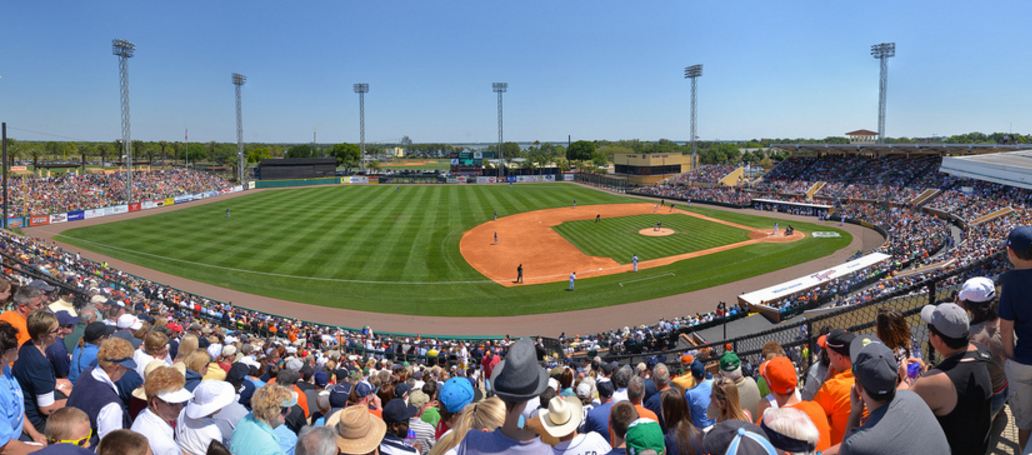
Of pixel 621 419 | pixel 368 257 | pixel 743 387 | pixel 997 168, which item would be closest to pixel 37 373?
pixel 621 419

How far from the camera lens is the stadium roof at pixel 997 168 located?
91.1ft

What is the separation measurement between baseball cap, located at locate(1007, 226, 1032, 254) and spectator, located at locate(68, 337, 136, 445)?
7788mm

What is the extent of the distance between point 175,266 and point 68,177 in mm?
38393

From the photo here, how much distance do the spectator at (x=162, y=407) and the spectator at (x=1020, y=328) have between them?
6681 millimetres

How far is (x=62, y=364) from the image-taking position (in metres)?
6.92

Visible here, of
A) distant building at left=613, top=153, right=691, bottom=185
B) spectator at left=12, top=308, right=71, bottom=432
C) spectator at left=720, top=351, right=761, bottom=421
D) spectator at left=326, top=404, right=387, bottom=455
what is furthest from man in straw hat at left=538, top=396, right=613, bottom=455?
distant building at left=613, top=153, right=691, bottom=185

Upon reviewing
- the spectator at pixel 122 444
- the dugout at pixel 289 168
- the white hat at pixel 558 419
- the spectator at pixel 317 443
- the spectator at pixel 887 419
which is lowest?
the spectator at pixel 317 443

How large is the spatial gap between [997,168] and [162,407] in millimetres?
Result: 38763

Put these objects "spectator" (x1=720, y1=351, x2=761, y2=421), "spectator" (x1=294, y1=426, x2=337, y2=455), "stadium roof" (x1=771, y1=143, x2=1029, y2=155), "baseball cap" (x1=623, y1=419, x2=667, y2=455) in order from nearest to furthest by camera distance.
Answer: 1. "baseball cap" (x1=623, y1=419, x2=667, y2=455)
2. "spectator" (x1=294, y1=426, x2=337, y2=455)
3. "spectator" (x1=720, y1=351, x2=761, y2=421)
4. "stadium roof" (x1=771, y1=143, x2=1029, y2=155)

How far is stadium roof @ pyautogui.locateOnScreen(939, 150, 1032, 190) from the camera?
2778 centimetres

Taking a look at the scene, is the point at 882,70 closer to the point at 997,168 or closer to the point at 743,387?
the point at 997,168

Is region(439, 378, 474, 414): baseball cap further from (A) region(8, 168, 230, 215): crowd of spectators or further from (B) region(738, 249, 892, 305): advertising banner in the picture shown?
(A) region(8, 168, 230, 215): crowd of spectators

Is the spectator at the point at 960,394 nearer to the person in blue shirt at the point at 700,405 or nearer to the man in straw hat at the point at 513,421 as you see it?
the person in blue shirt at the point at 700,405

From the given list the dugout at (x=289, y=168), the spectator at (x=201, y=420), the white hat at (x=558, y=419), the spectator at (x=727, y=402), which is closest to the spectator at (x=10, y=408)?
the spectator at (x=201, y=420)
